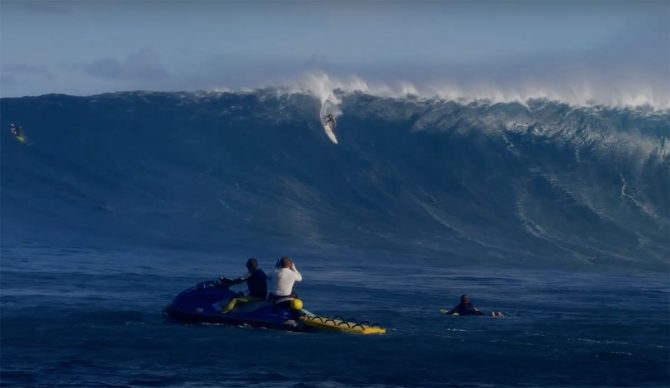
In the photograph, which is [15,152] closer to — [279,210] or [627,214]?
[279,210]

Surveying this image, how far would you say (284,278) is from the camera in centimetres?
1789

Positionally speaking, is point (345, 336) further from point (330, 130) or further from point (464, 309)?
point (330, 130)

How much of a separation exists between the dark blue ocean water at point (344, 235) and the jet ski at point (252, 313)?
1.18 ft

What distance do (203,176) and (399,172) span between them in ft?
19.4

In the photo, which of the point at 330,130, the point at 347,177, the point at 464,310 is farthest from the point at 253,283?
the point at 330,130

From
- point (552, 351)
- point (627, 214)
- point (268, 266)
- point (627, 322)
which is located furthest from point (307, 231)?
point (552, 351)

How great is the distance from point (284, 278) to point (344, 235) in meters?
14.1

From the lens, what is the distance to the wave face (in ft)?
104

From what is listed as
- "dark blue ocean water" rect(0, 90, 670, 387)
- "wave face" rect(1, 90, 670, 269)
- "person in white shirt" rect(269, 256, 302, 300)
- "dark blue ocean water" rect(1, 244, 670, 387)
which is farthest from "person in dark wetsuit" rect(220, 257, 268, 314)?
"wave face" rect(1, 90, 670, 269)

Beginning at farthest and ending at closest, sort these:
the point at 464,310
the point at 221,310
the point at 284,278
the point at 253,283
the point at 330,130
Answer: the point at 330,130
the point at 464,310
the point at 253,283
the point at 221,310
the point at 284,278

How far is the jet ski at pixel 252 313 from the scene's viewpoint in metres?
17.4

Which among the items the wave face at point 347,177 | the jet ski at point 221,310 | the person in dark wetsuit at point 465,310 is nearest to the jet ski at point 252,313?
the jet ski at point 221,310

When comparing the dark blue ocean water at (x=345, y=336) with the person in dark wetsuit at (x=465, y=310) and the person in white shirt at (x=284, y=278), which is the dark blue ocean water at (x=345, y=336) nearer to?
the person in dark wetsuit at (x=465, y=310)

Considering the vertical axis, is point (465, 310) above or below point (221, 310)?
above
